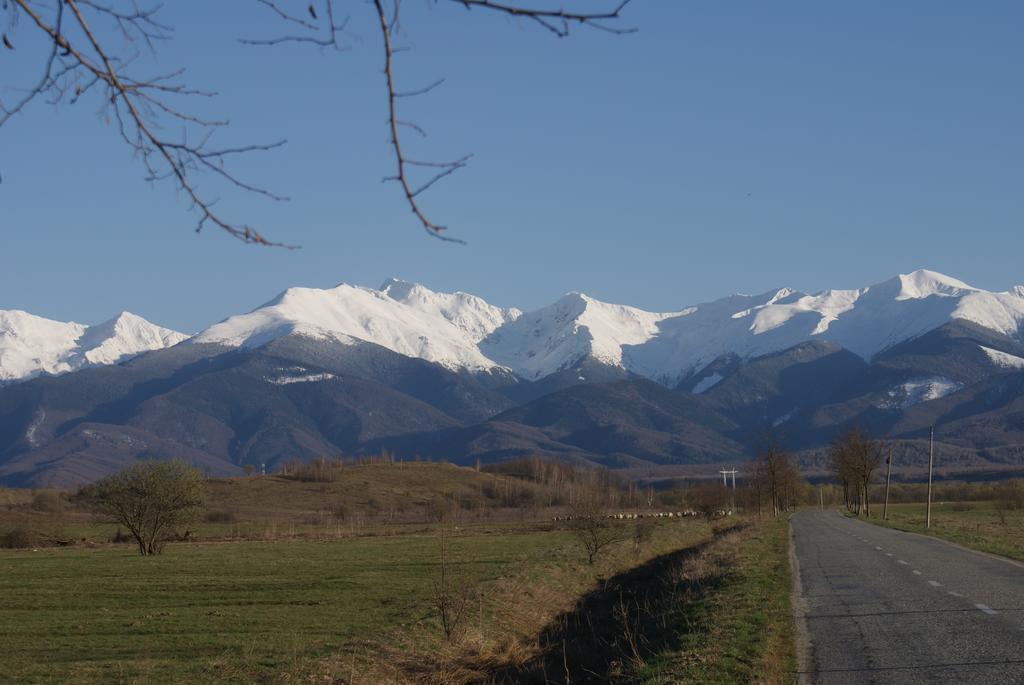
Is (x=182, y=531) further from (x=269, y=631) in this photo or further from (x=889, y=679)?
(x=889, y=679)

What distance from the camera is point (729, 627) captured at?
63.2 feet

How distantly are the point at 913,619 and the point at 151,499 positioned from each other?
5410 cm

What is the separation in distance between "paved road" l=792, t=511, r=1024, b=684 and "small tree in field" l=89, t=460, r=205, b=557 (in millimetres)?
42312

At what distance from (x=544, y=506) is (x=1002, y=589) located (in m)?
147

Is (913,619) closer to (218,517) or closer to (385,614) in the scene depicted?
(385,614)

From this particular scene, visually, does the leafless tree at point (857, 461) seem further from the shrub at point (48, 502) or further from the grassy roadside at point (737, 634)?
the shrub at point (48, 502)

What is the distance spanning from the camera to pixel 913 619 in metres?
18.0

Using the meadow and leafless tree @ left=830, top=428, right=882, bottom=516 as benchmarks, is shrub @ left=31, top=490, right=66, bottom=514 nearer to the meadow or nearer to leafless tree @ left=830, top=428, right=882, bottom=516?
the meadow

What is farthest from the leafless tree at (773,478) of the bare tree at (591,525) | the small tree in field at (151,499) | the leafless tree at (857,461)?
the bare tree at (591,525)

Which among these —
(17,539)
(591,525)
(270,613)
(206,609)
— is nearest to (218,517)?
(17,539)

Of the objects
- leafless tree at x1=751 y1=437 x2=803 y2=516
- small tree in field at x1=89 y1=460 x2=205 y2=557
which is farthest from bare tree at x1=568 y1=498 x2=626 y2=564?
leafless tree at x1=751 y1=437 x2=803 y2=516

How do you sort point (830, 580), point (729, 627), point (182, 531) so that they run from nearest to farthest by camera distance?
point (729, 627) → point (830, 580) → point (182, 531)

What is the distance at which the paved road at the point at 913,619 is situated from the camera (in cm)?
1352

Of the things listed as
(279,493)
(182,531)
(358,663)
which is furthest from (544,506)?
(358,663)
